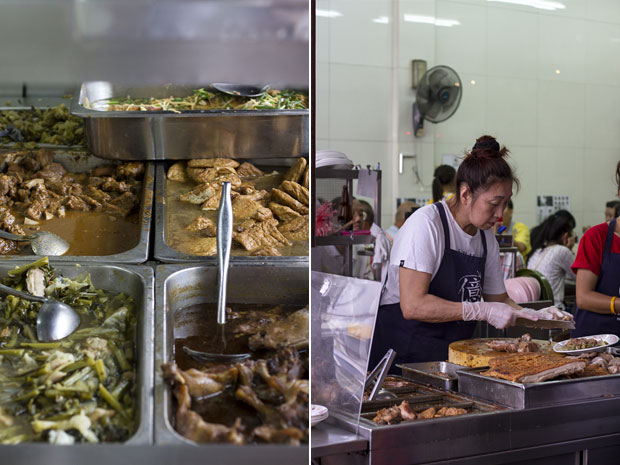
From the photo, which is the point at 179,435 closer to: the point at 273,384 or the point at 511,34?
the point at 273,384

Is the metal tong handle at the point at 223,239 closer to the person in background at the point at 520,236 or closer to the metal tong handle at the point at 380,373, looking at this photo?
the metal tong handle at the point at 380,373

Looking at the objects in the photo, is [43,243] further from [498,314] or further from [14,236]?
[498,314]

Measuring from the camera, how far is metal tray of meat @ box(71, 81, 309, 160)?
805 millimetres

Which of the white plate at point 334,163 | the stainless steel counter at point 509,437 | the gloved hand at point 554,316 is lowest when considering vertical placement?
the stainless steel counter at point 509,437

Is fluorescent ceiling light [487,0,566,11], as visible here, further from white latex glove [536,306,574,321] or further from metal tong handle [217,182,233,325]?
metal tong handle [217,182,233,325]

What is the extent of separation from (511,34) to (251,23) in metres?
4.32

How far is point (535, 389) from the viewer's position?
140cm

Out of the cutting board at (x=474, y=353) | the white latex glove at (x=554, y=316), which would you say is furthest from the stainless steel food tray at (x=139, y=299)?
the white latex glove at (x=554, y=316)

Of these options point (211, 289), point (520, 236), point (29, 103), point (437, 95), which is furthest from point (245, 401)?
point (437, 95)

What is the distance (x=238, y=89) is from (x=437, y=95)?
13.2 ft

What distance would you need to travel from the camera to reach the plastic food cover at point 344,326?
1216 mm

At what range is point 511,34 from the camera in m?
4.64

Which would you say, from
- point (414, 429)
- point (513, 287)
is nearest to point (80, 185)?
point (414, 429)

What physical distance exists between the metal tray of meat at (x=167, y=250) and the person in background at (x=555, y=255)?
294 centimetres
